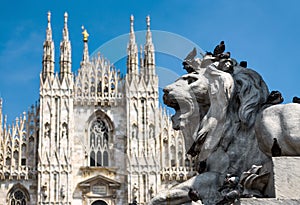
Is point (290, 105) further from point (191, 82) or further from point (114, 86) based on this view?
point (114, 86)

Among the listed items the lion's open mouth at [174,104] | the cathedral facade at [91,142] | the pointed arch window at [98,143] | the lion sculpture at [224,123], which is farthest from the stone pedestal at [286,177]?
the pointed arch window at [98,143]

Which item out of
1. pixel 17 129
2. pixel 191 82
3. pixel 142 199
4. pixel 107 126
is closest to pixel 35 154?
pixel 17 129

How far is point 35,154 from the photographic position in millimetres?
27281

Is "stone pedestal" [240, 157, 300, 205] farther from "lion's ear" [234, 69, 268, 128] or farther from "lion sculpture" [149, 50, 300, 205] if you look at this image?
"lion's ear" [234, 69, 268, 128]

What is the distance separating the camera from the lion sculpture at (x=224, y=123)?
362 cm

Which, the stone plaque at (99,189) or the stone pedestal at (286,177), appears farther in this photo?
the stone plaque at (99,189)

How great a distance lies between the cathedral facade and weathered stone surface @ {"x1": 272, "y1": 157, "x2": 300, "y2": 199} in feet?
76.4

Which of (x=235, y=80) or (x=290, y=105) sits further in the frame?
(x=235, y=80)

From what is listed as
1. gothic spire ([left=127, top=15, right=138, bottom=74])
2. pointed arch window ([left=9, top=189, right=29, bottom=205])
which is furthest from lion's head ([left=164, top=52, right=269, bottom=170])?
gothic spire ([left=127, top=15, right=138, bottom=74])

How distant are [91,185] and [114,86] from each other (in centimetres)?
471

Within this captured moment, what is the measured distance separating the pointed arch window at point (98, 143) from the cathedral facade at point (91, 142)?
0.15ft

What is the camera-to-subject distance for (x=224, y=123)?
13.2ft

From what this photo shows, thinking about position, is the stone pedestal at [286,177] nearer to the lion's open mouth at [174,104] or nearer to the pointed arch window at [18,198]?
the lion's open mouth at [174,104]

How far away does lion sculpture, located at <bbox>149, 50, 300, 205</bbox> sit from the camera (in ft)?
11.9
